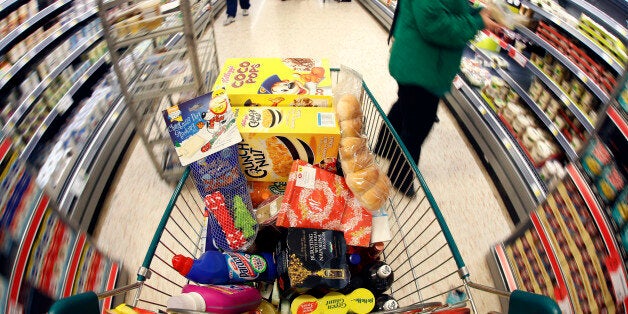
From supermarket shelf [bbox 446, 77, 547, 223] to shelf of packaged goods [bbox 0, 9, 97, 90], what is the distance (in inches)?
106

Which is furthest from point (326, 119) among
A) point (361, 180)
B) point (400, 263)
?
point (400, 263)

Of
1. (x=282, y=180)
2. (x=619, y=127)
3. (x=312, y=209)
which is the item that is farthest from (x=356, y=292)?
(x=619, y=127)

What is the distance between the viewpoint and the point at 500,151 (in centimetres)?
226

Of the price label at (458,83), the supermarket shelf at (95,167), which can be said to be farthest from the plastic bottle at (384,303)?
the price label at (458,83)

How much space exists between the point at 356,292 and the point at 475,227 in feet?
3.85

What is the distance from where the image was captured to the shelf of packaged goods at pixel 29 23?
162 cm

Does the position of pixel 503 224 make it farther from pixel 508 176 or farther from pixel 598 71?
pixel 598 71

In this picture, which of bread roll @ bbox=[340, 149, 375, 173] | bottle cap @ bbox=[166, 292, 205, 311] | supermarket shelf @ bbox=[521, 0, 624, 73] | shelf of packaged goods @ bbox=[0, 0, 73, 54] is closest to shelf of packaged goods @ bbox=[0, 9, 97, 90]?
shelf of packaged goods @ bbox=[0, 0, 73, 54]

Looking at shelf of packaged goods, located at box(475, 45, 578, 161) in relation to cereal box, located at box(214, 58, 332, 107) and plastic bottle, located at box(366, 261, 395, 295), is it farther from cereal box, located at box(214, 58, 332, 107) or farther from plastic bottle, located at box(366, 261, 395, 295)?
cereal box, located at box(214, 58, 332, 107)

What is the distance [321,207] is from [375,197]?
8.2 inches

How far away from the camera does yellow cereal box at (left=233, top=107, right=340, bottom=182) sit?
4.16 ft

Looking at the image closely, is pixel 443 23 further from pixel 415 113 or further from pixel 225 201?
pixel 225 201

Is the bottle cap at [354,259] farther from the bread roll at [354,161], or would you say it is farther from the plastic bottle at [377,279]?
the bread roll at [354,161]

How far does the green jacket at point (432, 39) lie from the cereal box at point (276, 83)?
1.24ft
